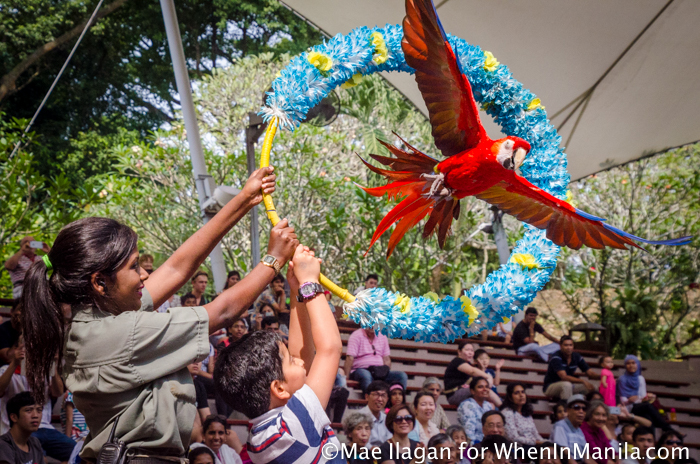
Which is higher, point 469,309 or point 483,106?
point 483,106

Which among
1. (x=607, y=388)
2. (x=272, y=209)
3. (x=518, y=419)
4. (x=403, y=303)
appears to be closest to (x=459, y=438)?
(x=518, y=419)

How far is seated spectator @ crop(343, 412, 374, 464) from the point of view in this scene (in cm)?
384

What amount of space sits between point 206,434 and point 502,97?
252cm

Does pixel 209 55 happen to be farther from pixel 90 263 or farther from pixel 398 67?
pixel 90 263

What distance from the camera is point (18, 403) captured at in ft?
10.4

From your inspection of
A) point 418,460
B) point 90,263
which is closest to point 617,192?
point 418,460

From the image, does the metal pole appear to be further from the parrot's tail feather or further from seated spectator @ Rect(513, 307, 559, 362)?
seated spectator @ Rect(513, 307, 559, 362)

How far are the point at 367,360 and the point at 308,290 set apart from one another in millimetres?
3937

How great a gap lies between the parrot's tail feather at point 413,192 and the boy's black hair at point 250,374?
675 mm

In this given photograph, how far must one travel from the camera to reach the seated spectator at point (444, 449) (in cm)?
379

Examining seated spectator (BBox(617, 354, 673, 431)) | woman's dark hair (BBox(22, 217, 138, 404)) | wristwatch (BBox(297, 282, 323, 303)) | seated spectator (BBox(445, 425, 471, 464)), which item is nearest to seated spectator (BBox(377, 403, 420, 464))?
seated spectator (BBox(445, 425, 471, 464))

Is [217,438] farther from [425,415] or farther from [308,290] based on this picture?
[308,290]

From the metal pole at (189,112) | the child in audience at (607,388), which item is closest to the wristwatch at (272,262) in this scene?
the metal pole at (189,112)

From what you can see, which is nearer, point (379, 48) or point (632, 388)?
point (379, 48)
